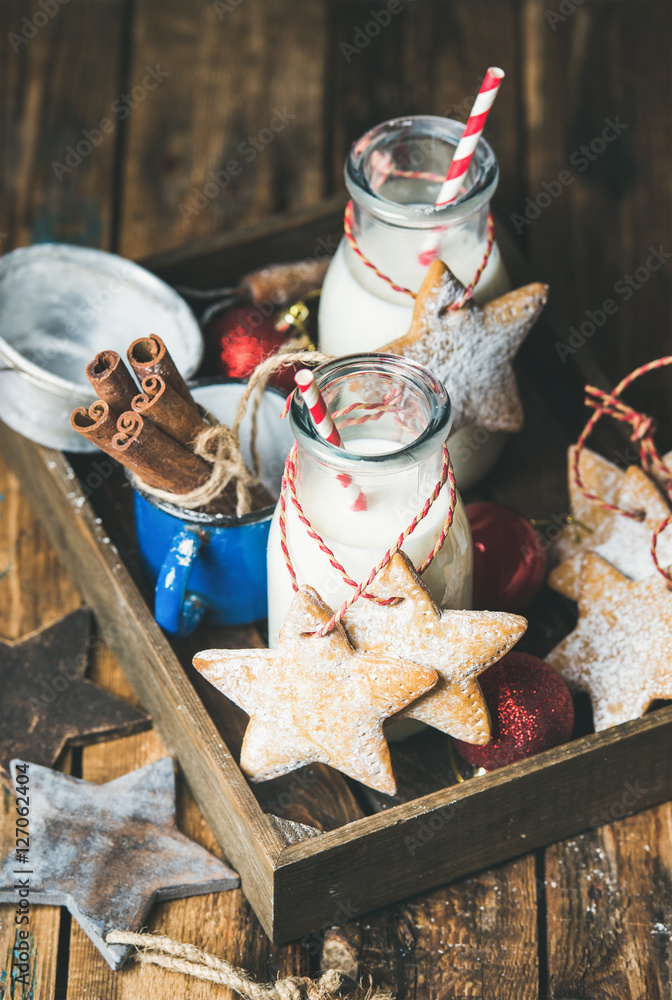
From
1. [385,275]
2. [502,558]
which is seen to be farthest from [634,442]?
[385,275]

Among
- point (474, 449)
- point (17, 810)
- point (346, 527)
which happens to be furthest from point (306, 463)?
point (17, 810)

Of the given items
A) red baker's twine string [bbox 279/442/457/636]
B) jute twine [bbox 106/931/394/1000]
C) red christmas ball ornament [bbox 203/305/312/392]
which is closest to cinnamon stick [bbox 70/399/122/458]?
red baker's twine string [bbox 279/442/457/636]

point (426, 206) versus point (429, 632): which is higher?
point (426, 206)

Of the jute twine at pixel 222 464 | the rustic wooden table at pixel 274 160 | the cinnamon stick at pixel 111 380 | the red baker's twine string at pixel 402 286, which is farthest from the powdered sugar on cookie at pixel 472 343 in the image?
the rustic wooden table at pixel 274 160

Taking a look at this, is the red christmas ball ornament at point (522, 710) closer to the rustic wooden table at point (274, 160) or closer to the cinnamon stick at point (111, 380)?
the rustic wooden table at point (274, 160)

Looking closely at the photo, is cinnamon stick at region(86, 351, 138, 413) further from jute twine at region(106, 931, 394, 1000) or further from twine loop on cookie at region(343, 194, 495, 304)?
jute twine at region(106, 931, 394, 1000)

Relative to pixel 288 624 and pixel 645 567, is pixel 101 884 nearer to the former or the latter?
pixel 288 624

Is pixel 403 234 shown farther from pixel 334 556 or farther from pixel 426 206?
pixel 334 556
